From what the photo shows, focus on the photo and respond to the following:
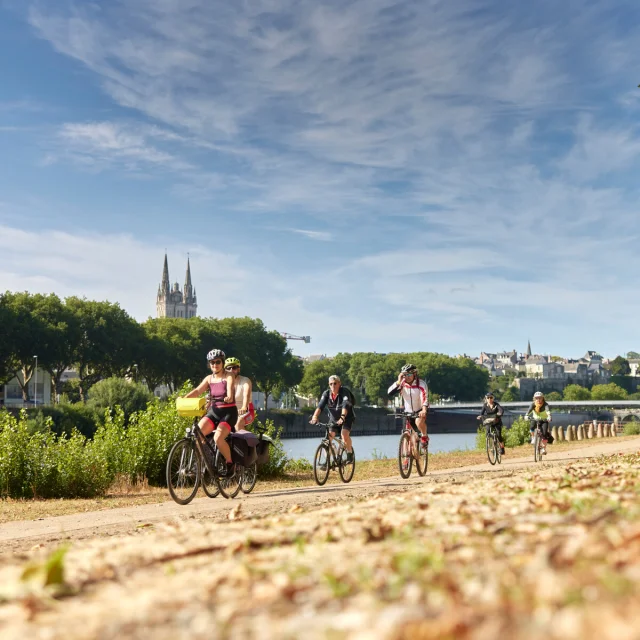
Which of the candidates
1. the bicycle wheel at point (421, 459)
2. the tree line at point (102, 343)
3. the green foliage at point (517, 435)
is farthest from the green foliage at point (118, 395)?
the bicycle wheel at point (421, 459)

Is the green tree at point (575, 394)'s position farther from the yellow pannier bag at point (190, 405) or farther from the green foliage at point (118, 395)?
the yellow pannier bag at point (190, 405)

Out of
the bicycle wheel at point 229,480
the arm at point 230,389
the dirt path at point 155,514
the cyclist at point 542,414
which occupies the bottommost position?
the dirt path at point 155,514

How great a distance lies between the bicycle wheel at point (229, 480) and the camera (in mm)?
11031

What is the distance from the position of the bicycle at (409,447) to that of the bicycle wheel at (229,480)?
328 cm

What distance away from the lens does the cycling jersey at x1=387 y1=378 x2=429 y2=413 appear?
14047 millimetres

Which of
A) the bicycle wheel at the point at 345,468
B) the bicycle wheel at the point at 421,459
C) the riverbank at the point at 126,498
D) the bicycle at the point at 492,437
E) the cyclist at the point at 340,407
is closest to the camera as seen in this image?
the riverbank at the point at 126,498

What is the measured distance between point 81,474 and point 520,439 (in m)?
22.9

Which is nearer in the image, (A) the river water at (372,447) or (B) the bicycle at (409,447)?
(B) the bicycle at (409,447)

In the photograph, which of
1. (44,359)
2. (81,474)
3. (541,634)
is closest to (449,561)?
(541,634)

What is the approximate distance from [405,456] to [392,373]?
134 m

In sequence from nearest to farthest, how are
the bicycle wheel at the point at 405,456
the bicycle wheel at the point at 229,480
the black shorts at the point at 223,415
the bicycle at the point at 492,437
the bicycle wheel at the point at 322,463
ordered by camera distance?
the black shorts at the point at 223,415 → the bicycle wheel at the point at 229,480 → the bicycle wheel at the point at 322,463 → the bicycle wheel at the point at 405,456 → the bicycle at the point at 492,437

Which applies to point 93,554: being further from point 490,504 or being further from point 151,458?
point 151,458

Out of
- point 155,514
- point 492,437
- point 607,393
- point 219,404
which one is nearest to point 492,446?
point 492,437

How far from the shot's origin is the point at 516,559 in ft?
10.0
